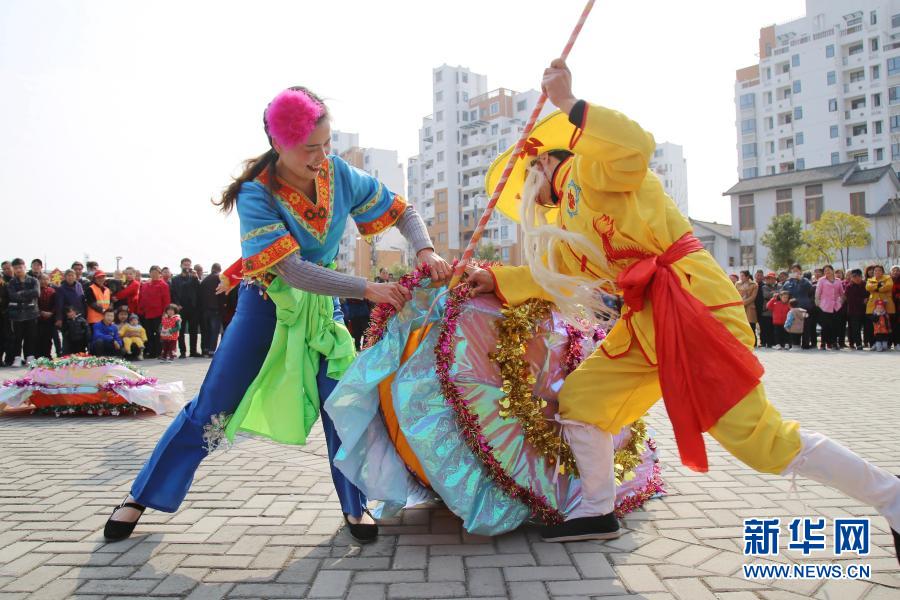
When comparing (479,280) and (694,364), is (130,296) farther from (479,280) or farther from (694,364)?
(694,364)

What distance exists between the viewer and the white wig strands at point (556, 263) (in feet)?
9.92

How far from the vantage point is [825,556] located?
9.05ft

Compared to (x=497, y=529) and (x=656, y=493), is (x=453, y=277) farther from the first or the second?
(x=656, y=493)

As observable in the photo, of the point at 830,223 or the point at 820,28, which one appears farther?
the point at 820,28

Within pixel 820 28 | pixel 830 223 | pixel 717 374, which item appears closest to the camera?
pixel 717 374

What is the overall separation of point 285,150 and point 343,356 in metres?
1.01

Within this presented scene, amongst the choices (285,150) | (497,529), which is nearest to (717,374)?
(497,529)

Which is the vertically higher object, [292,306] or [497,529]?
[292,306]

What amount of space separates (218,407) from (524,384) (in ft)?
4.80

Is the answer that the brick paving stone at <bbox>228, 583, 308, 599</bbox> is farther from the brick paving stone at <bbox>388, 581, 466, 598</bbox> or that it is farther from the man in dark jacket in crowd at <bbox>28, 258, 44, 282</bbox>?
the man in dark jacket in crowd at <bbox>28, 258, 44, 282</bbox>

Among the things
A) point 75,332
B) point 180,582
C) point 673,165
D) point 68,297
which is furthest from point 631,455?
point 673,165

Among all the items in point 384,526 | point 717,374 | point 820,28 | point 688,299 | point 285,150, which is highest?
point 820,28

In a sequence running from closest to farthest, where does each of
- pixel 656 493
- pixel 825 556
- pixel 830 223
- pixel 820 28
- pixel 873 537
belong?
pixel 825 556 → pixel 873 537 → pixel 656 493 → pixel 830 223 → pixel 820 28

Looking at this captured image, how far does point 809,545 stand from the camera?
287 cm
